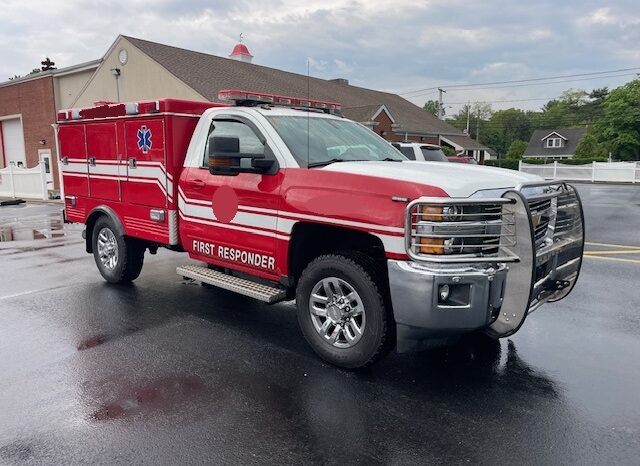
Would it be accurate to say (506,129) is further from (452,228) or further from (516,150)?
(452,228)

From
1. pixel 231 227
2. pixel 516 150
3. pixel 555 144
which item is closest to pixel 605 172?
pixel 231 227

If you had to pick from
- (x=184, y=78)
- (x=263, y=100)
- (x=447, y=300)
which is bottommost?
(x=447, y=300)

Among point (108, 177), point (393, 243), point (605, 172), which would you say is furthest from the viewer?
point (605, 172)

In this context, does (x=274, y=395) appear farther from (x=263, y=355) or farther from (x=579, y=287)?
(x=579, y=287)

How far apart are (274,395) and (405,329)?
1095 millimetres

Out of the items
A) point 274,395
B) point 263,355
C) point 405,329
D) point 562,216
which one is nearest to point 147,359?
point 263,355

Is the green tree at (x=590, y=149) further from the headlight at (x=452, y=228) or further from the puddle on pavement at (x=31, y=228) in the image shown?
the headlight at (x=452, y=228)

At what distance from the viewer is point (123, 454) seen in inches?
124

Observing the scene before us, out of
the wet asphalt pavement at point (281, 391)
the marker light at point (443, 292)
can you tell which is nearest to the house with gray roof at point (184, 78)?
the wet asphalt pavement at point (281, 391)

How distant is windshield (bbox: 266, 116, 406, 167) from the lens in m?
4.70

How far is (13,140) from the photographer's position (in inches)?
1296

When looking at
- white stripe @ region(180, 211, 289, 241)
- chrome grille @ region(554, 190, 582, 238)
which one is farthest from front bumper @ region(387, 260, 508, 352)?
white stripe @ region(180, 211, 289, 241)

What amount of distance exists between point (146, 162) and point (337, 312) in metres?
3.12

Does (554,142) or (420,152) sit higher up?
(554,142)
